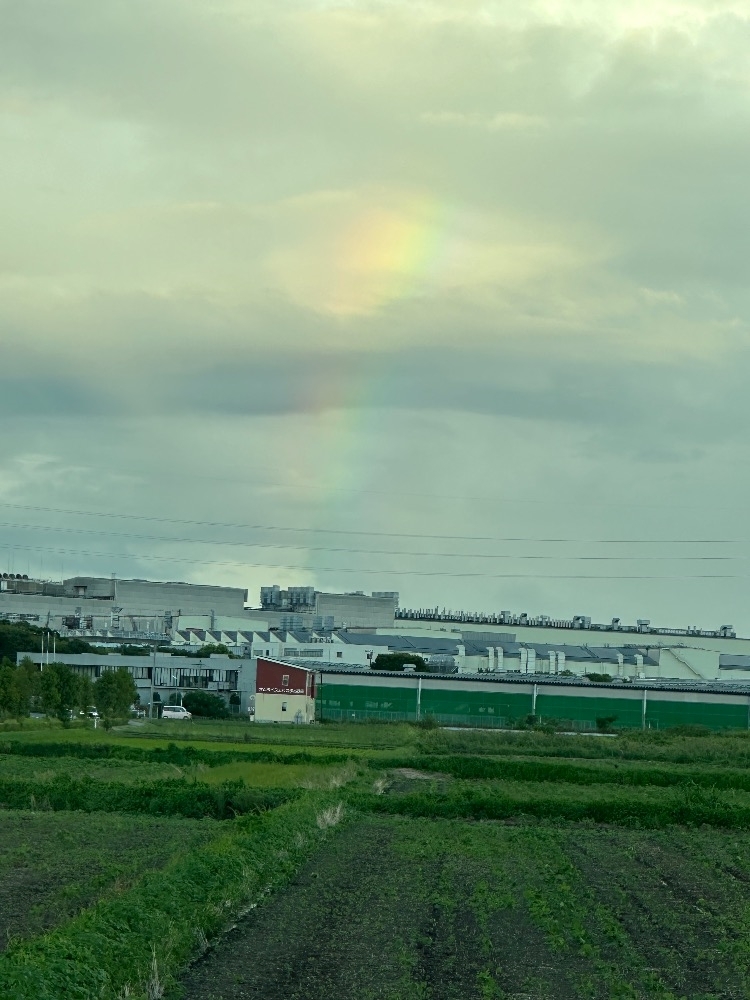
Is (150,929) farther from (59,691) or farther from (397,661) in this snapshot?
(397,661)

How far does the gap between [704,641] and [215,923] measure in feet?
584

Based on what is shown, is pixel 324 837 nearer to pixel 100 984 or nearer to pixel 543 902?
pixel 543 902

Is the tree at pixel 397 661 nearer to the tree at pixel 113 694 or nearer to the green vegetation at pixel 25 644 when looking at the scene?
the green vegetation at pixel 25 644

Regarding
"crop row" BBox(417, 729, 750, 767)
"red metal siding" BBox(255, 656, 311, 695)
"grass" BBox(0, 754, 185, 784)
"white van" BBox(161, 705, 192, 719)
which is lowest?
"white van" BBox(161, 705, 192, 719)

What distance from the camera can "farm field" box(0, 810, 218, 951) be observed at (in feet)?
54.0

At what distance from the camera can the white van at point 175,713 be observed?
280 feet

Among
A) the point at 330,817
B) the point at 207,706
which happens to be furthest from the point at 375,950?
the point at 207,706

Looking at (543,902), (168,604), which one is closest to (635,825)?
(543,902)

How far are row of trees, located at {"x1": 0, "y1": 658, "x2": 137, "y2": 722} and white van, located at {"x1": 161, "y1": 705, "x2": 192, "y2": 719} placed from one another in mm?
5902

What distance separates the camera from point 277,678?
78.7 m

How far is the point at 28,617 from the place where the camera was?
483 ft

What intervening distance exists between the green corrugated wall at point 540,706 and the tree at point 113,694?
A: 1404 centimetres

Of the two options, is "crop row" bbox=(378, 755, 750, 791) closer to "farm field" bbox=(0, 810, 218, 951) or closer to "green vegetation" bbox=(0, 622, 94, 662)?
"farm field" bbox=(0, 810, 218, 951)

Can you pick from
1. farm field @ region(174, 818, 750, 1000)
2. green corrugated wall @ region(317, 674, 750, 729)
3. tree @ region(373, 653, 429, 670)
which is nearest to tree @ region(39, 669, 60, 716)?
green corrugated wall @ region(317, 674, 750, 729)
